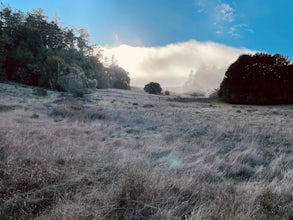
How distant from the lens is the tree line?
4556 cm

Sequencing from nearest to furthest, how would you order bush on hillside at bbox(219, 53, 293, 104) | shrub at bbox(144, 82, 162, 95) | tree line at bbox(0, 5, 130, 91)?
bush on hillside at bbox(219, 53, 293, 104) → tree line at bbox(0, 5, 130, 91) → shrub at bbox(144, 82, 162, 95)

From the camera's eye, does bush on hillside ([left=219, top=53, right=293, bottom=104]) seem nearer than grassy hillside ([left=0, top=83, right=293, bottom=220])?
No

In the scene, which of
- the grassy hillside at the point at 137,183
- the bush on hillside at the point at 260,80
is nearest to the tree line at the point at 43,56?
the bush on hillside at the point at 260,80

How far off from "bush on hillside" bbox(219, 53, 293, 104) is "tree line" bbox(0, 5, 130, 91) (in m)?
26.0

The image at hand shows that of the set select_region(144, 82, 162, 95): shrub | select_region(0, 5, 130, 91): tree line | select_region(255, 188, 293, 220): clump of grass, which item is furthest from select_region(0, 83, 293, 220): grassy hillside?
select_region(144, 82, 162, 95): shrub

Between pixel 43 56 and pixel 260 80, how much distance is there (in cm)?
4563

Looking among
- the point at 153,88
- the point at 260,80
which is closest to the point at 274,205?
the point at 260,80

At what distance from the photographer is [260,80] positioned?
3045 centimetres

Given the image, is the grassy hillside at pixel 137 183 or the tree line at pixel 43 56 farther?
the tree line at pixel 43 56

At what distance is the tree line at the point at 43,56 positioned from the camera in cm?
4556

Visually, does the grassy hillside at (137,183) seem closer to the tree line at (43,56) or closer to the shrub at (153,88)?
the tree line at (43,56)

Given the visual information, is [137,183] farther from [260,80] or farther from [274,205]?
[260,80]

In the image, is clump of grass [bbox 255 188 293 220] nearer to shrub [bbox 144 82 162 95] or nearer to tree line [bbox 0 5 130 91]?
tree line [bbox 0 5 130 91]

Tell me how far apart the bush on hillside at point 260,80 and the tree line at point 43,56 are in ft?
85.2
